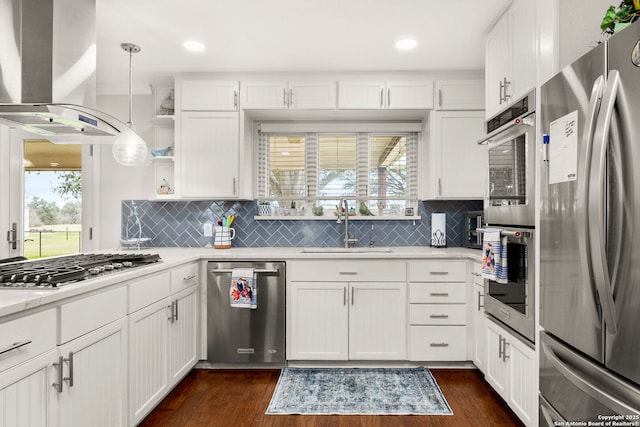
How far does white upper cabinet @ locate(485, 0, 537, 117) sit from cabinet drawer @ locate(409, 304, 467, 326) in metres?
1.53

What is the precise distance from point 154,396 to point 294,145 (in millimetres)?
2512

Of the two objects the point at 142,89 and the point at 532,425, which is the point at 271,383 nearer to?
the point at 532,425

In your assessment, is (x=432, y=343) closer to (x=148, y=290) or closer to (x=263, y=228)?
(x=263, y=228)

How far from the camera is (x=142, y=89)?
3758 mm

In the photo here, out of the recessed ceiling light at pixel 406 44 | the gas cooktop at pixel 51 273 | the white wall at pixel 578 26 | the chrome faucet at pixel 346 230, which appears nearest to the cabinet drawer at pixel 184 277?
the gas cooktop at pixel 51 273

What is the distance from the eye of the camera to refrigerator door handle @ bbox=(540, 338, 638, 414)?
1.14m

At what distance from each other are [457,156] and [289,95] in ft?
5.27

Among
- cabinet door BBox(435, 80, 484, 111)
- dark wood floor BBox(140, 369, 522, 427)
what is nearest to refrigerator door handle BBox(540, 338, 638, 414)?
dark wood floor BBox(140, 369, 522, 427)

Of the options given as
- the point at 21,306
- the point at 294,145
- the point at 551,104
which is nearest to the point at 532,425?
the point at 551,104

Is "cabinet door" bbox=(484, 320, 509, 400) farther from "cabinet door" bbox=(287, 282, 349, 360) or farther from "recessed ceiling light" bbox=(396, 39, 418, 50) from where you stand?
"recessed ceiling light" bbox=(396, 39, 418, 50)

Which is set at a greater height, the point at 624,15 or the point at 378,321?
the point at 624,15

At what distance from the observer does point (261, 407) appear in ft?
8.20

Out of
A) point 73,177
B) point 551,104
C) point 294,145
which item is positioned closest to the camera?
point 551,104

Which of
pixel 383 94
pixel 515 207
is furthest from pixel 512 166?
pixel 383 94
